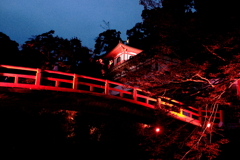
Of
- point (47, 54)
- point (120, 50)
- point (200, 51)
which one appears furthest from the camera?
point (120, 50)

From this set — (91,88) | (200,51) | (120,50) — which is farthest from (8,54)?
(200,51)

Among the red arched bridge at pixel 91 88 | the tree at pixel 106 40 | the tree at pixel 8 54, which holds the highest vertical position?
the tree at pixel 106 40

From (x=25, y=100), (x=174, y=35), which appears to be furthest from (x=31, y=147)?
(x=174, y=35)

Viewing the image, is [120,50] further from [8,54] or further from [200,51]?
[200,51]

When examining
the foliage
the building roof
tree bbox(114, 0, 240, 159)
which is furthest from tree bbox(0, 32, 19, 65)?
tree bbox(114, 0, 240, 159)

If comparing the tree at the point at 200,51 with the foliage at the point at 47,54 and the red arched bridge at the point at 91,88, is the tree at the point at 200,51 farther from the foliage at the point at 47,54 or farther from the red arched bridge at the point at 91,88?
the foliage at the point at 47,54

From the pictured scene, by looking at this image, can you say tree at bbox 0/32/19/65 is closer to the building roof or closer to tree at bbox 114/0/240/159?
the building roof

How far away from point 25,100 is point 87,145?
16.2 feet

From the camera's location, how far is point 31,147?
456 inches

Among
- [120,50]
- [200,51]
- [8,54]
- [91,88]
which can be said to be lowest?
[91,88]

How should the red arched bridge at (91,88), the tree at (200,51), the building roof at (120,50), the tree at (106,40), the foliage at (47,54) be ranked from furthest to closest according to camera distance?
the tree at (106,40)
the building roof at (120,50)
the foliage at (47,54)
the red arched bridge at (91,88)
the tree at (200,51)

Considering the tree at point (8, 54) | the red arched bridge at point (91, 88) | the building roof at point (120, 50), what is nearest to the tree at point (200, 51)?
the red arched bridge at point (91, 88)

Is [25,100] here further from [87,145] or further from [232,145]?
[232,145]

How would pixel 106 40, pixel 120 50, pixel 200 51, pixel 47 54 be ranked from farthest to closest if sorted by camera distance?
pixel 106 40 < pixel 120 50 < pixel 47 54 < pixel 200 51
